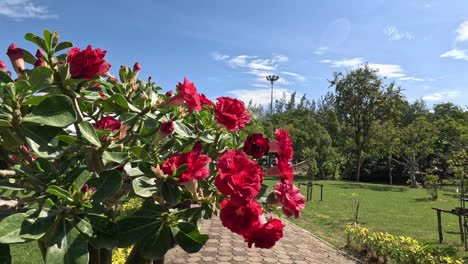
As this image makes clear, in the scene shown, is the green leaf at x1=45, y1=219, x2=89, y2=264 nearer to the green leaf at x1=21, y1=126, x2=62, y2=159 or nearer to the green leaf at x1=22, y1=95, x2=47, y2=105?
the green leaf at x1=21, y1=126, x2=62, y2=159

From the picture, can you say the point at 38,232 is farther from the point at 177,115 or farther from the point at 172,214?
the point at 177,115

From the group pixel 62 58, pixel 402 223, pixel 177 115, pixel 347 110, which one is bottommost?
pixel 402 223

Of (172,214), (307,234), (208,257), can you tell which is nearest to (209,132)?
(172,214)

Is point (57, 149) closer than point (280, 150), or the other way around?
point (57, 149)

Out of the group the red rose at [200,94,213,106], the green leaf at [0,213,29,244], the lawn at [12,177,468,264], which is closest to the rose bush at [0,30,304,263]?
the green leaf at [0,213,29,244]

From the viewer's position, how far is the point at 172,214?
110 cm

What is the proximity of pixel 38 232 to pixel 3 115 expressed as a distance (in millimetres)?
274

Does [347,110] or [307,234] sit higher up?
[347,110]

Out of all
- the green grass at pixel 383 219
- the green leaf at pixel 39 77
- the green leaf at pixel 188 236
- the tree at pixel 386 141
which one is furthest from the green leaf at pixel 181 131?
the tree at pixel 386 141

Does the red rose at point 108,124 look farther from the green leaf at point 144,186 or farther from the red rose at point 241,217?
the red rose at point 241,217

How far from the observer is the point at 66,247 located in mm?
803

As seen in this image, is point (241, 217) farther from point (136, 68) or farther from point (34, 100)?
point (136, 68)

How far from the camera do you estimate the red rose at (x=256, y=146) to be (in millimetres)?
1235

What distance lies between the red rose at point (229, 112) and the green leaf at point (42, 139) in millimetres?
525
